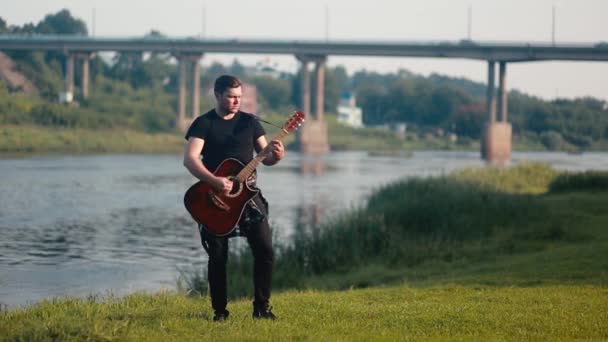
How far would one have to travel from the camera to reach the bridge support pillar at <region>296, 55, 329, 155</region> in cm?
10419

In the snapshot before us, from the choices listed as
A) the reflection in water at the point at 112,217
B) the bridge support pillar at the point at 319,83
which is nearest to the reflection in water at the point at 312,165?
the reflection in water at the point at 112,217

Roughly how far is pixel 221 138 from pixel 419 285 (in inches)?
264

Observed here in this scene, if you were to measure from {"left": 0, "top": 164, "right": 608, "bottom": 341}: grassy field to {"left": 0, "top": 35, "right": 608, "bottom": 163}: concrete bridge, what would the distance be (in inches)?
2334

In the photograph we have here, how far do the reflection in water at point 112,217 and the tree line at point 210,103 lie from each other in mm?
19079

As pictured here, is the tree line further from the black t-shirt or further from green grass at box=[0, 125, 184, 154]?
the black t-shirt

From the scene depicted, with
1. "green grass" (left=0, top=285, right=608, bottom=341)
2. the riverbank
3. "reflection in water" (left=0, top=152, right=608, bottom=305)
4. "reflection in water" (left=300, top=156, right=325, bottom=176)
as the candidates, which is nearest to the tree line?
"reflection in water" (left=300, top=156, right=325, bottom=176)

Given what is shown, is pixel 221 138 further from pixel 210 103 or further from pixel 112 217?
pixel 210 103

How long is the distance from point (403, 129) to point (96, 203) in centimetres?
10224

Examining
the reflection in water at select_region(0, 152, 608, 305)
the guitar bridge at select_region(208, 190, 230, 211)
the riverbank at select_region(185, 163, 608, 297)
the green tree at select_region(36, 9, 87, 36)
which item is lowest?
the reflection in water at select_region(0, 152, 608, 305)

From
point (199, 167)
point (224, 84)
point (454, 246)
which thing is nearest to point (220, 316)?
point (199, 167)

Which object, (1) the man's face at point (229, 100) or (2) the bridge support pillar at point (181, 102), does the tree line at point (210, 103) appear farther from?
(1) the man's face at point (229, 100)

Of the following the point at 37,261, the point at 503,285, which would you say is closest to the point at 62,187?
the point at 37,261

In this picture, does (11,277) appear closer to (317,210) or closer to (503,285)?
(503,285)

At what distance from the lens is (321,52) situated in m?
101
